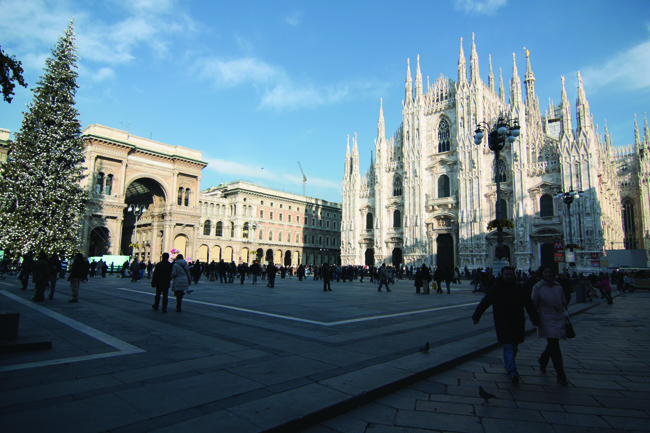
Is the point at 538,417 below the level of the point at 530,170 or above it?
below

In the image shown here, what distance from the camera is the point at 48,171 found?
980 inches

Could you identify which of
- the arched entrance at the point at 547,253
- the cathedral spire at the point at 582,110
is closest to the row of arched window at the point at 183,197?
the arched entrance at the point at 547,253

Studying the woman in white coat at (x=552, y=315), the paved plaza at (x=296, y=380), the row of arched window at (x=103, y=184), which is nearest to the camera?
the paved plaza at (x=296, y=380)

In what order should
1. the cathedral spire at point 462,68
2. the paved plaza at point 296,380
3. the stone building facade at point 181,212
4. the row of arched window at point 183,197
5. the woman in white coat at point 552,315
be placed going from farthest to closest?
the row of arched window at point 183,197, the cathedral spire at point 462,68, the stone building facade at point 181,212, the woman in white coat at point 552,315, the paved plaza at point 296,380

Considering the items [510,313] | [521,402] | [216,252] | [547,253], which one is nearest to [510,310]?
[510,313]

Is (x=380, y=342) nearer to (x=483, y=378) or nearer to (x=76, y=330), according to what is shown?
(x=483, y=378)

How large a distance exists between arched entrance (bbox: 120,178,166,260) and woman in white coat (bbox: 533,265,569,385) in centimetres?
4449

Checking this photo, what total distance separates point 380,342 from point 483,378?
6.29ft

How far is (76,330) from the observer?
6.79 metres

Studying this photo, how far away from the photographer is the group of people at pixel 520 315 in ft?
15.2

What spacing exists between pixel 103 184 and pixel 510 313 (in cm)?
4455

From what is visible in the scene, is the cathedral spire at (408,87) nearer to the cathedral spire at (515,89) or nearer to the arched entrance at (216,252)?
the cathedral spire at (515,89)

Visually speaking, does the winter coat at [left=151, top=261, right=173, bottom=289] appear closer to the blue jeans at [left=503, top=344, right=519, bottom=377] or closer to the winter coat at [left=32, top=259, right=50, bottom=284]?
the winter coat at [left=32, top=259, right=50, bottom=284]

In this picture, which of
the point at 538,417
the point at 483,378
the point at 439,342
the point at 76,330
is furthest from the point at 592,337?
the point at 76,330
